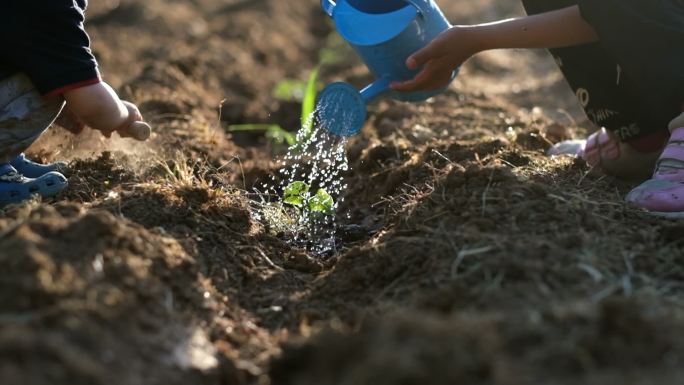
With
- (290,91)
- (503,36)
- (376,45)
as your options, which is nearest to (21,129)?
(376,45)

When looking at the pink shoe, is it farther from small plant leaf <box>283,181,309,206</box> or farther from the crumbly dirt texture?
small plant leaf <box>283,181,309,206</box>

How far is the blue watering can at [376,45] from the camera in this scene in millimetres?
2641

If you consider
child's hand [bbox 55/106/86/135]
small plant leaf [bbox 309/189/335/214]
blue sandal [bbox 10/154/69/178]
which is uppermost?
child's hand [bbox 55/106/86/135]

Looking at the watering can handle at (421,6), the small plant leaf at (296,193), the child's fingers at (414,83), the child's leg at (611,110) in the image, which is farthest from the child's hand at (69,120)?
the child's leg at (611,110)

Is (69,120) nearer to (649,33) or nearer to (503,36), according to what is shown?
(503,36)

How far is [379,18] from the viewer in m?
2.69

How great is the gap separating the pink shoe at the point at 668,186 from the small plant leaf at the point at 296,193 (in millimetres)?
967

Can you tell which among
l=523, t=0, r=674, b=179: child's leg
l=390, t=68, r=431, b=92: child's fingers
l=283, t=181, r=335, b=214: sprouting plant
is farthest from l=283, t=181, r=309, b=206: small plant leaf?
l=523, t=0, r=674, b=179: child's leg

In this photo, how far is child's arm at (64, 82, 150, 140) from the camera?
233 cm

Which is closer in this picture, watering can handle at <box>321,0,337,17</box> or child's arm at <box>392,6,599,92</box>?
child's arm at <box>392,6,599,92</box>

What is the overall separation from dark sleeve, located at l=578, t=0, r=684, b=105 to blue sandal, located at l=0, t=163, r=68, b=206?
5.50 feet

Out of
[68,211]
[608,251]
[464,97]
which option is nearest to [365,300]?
[608,251]

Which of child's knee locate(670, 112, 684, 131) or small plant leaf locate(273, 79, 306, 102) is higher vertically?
child's knee locate(670, 112, 684, 131)

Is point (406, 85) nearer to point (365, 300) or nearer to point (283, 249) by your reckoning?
point (283, 249)
